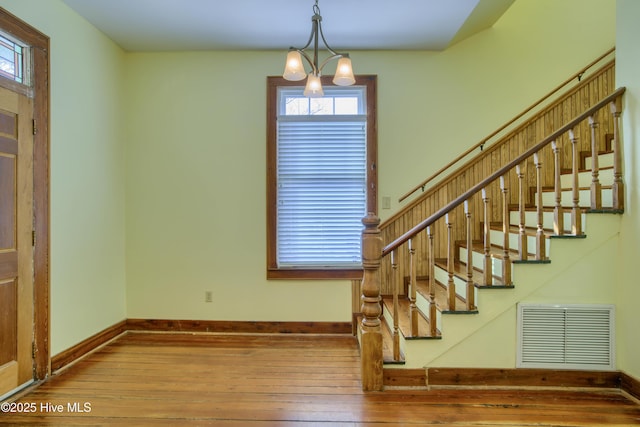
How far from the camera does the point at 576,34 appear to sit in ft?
10.8

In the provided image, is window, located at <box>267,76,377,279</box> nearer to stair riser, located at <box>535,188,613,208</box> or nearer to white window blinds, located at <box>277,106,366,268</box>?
white window blinds, located at <box>277,106,366,268</box>

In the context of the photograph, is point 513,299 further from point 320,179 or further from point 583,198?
point 320,179

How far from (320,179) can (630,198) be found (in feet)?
7.81

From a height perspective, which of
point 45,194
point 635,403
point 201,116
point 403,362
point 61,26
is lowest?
point 635,403

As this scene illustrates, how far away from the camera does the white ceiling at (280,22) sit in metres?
2.66

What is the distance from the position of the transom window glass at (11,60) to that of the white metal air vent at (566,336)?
3.84 m

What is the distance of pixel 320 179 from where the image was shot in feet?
11.1

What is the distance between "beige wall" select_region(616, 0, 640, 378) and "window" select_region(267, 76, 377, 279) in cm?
189

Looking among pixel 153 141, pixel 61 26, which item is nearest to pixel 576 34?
pixel 153 141

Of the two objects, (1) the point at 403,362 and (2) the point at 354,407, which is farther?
(1) the point at 403,362

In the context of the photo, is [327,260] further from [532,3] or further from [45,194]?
[532,3]

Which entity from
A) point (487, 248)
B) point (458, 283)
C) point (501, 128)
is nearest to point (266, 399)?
point (458, 283)

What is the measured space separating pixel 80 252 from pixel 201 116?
5.45ft

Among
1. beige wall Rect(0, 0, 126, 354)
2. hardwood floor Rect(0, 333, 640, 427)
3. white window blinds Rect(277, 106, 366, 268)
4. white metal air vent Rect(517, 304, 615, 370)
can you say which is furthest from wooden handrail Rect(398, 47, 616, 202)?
beige wall Rect(0, 0, 126, 354)
